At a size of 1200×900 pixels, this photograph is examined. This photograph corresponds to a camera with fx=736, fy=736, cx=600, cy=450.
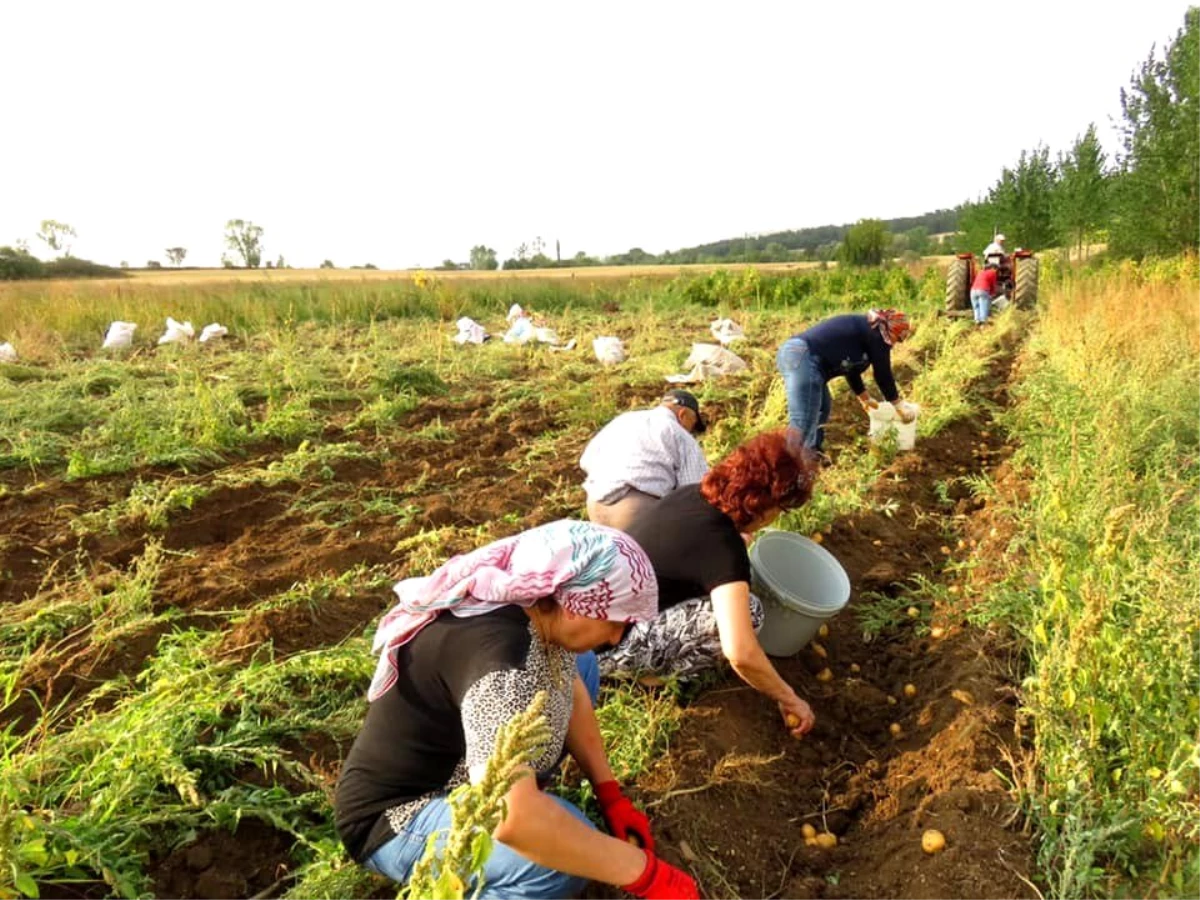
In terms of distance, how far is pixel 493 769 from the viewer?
3.07ft

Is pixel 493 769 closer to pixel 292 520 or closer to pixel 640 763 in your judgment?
pixel 640 763

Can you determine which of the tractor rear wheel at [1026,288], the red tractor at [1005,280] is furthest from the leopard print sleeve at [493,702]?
the tractor rear wheel at [1026,288]

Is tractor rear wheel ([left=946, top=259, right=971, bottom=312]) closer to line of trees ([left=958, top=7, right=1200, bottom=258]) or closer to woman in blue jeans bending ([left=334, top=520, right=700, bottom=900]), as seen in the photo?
line of trees ([left=958, top=7, right=1200, bottom=258])

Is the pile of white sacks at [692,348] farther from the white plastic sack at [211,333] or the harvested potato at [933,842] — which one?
the harvested potato at [933,842]

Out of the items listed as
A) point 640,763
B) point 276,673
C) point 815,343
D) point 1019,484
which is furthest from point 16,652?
point 1019,484

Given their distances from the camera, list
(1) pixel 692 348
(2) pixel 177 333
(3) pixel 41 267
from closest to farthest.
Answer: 1. (1) pixel 692 348
2. (2) pixel 177 333
3. (3) pixel 41 267

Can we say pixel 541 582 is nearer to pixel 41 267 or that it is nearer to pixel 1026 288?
pixel 1026 288

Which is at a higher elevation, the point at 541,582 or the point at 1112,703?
the point at 541,582

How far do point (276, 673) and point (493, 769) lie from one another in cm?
189

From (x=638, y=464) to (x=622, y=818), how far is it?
5.24ft

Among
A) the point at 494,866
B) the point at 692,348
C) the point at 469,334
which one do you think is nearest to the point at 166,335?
the point at 469,334

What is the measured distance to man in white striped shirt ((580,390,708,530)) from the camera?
10.5 ft

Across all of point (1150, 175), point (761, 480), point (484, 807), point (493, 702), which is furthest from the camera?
point (1150, 175)

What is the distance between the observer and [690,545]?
2.38 m
